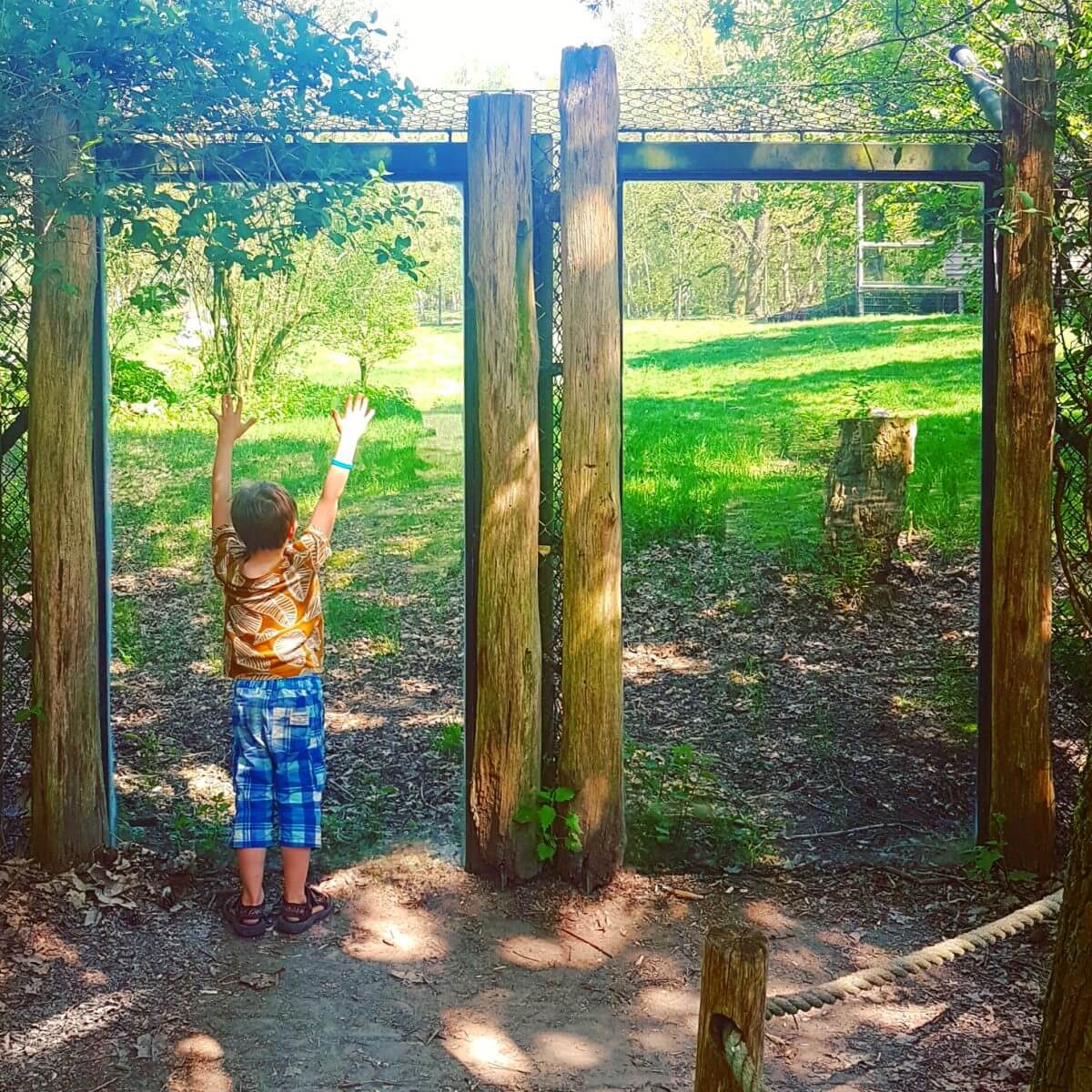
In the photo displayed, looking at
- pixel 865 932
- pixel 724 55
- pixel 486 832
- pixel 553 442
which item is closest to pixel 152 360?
pixel 553 442

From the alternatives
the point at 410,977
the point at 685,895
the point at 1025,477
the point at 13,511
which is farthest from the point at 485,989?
the point at 1025,477

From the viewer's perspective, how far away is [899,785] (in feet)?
18.1

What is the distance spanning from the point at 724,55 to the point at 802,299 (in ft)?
11.5

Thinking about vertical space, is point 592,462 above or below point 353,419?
below

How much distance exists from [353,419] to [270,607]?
660mm

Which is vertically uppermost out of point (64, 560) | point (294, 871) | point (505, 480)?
point (505, 480)

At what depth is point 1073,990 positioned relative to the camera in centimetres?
216

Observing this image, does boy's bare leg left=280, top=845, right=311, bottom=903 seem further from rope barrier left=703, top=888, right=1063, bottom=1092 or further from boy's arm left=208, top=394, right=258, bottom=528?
rope barrier left=703, top=888, right=1063, bottom=1092

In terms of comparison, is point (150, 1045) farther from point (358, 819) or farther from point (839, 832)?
point (839, 832)

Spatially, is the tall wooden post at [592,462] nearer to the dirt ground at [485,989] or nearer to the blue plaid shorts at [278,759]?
the dirt ground at [485,989]

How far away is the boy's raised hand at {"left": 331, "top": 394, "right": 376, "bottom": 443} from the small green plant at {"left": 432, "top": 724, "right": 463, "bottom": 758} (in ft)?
7.25

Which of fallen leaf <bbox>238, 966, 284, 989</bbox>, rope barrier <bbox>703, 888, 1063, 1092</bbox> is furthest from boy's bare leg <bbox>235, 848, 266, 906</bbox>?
rope barrier <bbox>703, 888, 1063, 1092</bbox>

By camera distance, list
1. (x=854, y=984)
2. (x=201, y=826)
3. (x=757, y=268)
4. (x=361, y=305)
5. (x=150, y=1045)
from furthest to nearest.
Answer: (x=757, y=268) → (x=361, y=305) → (x=201, y=826) → (x=150, y=1045) → (x=854, y=984)

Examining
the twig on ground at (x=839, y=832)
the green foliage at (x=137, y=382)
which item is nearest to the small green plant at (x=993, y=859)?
the twig on ground at (x=839, y=832)
